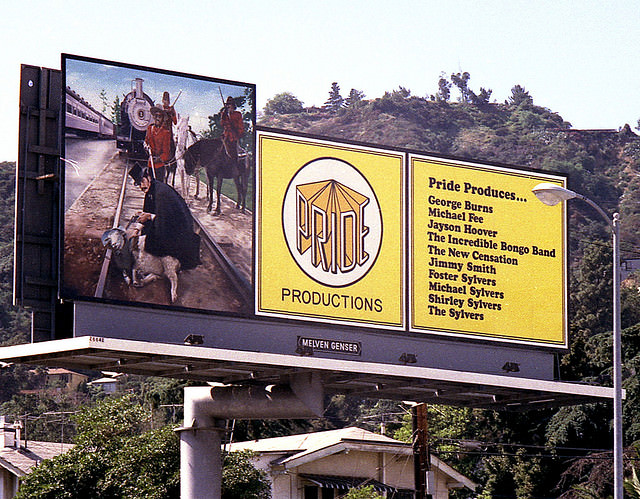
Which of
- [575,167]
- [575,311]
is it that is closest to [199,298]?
[575,311]

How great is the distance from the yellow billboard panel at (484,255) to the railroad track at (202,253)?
353 centimetres

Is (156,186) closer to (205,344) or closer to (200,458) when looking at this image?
(205,344)

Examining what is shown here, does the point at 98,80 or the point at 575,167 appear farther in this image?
the point at 575,167

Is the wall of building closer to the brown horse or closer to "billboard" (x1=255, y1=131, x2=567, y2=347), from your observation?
"billboard" (x1=255, y1=131, x2=567, y2=347)

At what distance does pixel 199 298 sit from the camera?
888 inches

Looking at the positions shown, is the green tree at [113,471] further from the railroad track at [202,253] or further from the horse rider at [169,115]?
the horse rider at [169,115]

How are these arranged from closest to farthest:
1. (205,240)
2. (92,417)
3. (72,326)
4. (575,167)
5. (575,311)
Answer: (72,326) < (205,240) < (92,417) < (575,311) < (575,167)

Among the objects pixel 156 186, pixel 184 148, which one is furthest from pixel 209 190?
pixel 156 186

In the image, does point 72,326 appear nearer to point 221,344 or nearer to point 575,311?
point 221,344

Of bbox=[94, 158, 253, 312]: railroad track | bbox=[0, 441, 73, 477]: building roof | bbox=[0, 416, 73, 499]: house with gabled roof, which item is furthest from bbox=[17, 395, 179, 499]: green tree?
bbox=[94, 158, 253, 312]: railroad track

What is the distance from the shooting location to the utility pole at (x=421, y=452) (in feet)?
97.3

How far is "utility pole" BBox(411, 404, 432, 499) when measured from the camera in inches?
1168

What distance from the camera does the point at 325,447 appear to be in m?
40.3

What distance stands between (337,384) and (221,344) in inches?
119
